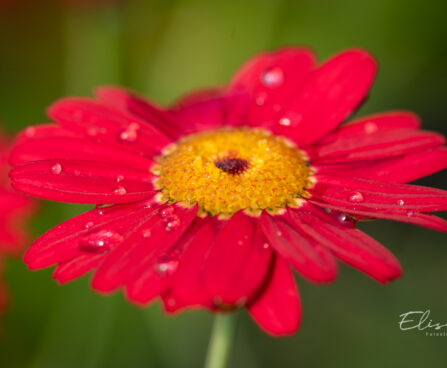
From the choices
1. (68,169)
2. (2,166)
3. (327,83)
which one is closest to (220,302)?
(68,169)

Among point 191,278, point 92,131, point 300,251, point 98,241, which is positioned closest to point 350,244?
point 300,251

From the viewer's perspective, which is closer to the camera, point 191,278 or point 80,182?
point 191,278

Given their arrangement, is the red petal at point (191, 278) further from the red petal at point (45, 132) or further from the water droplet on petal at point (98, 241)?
the red petal at point (45, 132)

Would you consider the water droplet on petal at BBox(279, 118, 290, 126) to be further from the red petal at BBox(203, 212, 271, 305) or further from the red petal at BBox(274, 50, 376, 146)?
the red petal at BBox(203, 212, 271, 305)

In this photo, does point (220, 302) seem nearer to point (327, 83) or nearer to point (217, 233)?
point (217, 233)

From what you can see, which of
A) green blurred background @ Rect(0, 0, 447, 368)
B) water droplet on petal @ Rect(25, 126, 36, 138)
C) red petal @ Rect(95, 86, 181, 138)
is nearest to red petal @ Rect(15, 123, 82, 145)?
water droplet on petal @ Rect(25, 126, 36, 138)

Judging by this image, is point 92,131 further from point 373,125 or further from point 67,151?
point 373,125
